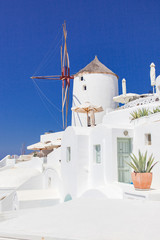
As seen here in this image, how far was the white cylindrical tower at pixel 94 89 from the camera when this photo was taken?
2689 cm

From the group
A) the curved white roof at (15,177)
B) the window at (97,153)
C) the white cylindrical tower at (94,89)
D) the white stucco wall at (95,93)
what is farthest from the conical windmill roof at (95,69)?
the window at (97,153)

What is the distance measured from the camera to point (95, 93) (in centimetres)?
2694

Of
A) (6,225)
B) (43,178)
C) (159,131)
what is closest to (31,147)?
(43,178)

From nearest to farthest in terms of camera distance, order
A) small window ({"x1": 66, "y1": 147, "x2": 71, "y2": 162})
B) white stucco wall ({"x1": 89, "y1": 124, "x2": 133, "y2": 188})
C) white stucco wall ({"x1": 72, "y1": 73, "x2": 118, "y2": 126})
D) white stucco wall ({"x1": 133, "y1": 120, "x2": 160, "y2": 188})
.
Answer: white stucco wall ({"x1": 133, "y1": 120, "x2": 160, "y2": 188})
white stucco wall ({"x1": 89, "y1": 124, "x2": 133, "y2": 188})
small window ({"x1": 66, "y1": 147, "x2": 71, "y2": 162})
white stucco wall ({"x1": 72, "y1": 73, "x2": 118, "y2": 126})

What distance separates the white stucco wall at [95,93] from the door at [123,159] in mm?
15797

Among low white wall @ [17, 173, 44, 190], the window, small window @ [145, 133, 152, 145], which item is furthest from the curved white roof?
small window @ [145, 133, 152, 145]

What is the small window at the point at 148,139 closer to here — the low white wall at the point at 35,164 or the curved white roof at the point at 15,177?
the curved white roof at the point at 15,177

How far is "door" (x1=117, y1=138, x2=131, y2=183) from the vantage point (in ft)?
34.7

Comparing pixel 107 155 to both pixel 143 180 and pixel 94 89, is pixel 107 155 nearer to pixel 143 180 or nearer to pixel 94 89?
pixel 143 180

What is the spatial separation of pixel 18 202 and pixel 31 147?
9.13m

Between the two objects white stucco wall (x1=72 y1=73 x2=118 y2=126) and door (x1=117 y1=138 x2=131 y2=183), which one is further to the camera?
white stucco wall (x1=72 y1=73 x2=118 y2=126)

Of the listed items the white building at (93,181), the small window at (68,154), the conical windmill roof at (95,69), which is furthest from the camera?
the conical windmill roof at (95,69)

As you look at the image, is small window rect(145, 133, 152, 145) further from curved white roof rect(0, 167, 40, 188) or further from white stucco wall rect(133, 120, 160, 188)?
curved white roof rect(0, 167, 40, 188)

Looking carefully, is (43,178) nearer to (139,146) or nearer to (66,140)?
(66,140)
